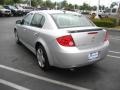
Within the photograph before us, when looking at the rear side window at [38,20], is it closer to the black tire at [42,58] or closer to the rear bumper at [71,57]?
the black tire at [42,58]

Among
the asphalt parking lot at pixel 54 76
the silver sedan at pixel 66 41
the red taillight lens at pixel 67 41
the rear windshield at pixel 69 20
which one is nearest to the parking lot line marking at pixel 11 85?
the asphalt parking lot at pixel 54 76

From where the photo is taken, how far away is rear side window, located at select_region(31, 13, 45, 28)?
624 cm

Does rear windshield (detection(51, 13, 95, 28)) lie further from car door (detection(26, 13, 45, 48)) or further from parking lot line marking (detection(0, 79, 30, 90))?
parking lot line marking (detection(0, 79, 30, 90))

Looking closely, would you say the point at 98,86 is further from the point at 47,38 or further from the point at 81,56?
the point at 47,38

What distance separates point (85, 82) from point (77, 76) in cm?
42

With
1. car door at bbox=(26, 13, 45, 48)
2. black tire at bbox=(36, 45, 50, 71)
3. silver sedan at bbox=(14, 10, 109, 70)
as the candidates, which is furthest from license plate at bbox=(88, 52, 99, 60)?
car door at bbox=(26, 13, 45, 48)

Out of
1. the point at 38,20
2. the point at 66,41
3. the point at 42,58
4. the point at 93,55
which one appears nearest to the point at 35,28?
the point at 38,20

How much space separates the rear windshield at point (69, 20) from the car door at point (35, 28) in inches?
17.9

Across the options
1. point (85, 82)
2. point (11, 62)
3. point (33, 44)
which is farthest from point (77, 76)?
point (11, 62)

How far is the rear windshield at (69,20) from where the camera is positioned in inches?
229

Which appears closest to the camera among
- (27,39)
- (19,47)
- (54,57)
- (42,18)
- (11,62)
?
(54,57)

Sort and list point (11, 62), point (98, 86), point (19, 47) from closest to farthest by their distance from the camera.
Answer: point (98, 86) < point (11, 62) < point (19, 47)

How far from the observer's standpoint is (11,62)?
6719mm

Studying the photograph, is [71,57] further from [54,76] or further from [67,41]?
[54,76]
